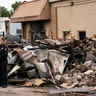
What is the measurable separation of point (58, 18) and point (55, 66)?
50.7ft

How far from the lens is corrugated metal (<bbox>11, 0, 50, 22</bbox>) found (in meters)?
32.3

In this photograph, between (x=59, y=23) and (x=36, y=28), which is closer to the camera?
(x=59, y=23)

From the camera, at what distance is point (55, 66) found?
54.5 ft

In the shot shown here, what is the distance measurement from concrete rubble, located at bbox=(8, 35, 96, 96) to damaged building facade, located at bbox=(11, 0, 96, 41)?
369 inches

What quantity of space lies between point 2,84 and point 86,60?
4.37m

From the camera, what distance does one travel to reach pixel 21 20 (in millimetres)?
35281

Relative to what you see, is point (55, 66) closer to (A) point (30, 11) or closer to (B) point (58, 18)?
(B) point (58, 18)

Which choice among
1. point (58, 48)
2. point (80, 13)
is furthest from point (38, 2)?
point (58, 48)

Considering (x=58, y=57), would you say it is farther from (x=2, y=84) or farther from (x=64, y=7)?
(x=64, y=7)

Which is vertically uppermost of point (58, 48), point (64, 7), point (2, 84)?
point (64, 7)

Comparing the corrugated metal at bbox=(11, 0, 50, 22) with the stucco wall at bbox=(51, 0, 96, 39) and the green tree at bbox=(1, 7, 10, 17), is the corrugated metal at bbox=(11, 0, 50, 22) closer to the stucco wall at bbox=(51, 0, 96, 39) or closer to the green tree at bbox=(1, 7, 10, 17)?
the stucco wall at bbox=(51, 0, 96, 39)

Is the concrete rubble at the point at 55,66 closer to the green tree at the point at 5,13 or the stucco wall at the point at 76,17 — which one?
the stucco wall at the point at 76,17

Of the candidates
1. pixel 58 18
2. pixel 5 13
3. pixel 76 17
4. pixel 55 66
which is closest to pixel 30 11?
pixel 58 18

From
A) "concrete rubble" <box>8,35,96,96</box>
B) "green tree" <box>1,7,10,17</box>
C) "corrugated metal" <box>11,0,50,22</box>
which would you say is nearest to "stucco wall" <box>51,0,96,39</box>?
"corrugated metal" <box>11,0,50,22</box>
